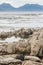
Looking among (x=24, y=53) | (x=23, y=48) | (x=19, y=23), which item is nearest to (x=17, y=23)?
(x=19, y=23)

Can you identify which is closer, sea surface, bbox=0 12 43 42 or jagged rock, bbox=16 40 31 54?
jagged rock, bbox=16 40 31 54

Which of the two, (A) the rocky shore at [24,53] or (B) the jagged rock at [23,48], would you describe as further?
(B) the jagged rock at [23,48]

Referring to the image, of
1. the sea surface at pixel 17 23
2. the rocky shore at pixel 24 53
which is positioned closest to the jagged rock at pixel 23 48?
the rocky shore at pixel 24 53

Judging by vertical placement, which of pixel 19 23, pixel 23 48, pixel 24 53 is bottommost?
pixel 24 53

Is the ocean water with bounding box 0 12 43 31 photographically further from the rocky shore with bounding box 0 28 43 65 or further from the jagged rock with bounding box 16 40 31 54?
the rocky shore with bounding box 0 28 43 65

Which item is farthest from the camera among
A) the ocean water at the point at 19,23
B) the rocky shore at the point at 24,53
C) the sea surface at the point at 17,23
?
the ocean water at the point at 19,23

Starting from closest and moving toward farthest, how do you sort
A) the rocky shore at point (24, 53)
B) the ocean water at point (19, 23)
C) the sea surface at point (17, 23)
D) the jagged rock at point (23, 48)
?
the rocky shore at point (24, 53), the jagged rock at point (23, 48), the sea surface at point (17, 23), the ocean water at point (19, 23)

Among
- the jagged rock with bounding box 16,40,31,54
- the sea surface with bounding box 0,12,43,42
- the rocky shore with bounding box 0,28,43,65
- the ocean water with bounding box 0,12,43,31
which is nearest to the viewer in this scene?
the rocky shore with bounding box 0,28,43,65

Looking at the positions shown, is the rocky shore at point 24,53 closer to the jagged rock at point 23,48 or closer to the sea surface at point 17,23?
the jagged rock at point 23,48

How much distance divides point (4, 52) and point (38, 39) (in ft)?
5.65

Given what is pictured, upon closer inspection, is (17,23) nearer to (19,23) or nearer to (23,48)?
(19,23)

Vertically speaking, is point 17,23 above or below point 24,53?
above

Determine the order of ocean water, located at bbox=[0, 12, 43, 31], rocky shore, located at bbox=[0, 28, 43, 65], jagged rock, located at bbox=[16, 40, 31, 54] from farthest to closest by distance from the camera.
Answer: ocean water, located at bbox=[0, 12, 43, 31], jagged rock, located at bbox=[16, 40, 31, 54], rocky shore, located at bbox=[0, 28, 43, 65]

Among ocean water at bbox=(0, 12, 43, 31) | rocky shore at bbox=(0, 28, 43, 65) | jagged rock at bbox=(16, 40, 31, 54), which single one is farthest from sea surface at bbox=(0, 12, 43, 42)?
rocky shore at bbox=(0, 28, 43, 65)
